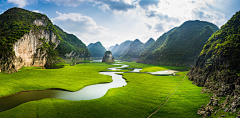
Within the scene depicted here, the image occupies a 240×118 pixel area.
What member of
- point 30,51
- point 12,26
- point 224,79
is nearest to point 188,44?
point 224,79

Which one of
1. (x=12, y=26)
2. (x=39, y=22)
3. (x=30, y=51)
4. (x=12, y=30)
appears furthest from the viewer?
(x=39, y=22)

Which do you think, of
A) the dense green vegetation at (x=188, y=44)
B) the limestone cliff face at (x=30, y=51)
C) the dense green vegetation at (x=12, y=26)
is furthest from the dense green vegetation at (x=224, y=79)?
the dense green vegetation at (x=12, y=26)

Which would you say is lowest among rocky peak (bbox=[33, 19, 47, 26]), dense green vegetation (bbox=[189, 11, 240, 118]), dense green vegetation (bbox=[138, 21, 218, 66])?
dense green vegetation (bbox=[189, 11, 240, 118])

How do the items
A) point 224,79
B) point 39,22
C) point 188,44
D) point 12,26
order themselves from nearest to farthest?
point 224,79 → point 12,26 → point 39,22 → point 188,44

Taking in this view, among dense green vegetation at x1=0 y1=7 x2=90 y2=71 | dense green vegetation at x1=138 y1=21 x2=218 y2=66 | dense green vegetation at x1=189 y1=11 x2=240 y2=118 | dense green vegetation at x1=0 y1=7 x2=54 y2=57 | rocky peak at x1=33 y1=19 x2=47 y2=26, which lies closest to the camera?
dense green vegetation at x1=189 y1=11 x2=240 y2=118

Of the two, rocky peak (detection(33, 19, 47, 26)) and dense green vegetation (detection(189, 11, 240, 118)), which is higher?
rocky peak (detection(33, 19, 47, 26))

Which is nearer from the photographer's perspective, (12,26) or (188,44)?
(12,26)

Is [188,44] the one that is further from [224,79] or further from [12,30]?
[12,30]

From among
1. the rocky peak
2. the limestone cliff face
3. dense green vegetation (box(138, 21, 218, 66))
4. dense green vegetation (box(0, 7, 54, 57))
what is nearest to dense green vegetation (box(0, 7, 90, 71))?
dense green vegetation (box(0, 7, 54, 57))

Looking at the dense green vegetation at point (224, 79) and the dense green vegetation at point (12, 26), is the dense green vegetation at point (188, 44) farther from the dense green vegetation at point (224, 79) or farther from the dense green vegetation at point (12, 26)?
the dense green vegetation at point (12, 26)

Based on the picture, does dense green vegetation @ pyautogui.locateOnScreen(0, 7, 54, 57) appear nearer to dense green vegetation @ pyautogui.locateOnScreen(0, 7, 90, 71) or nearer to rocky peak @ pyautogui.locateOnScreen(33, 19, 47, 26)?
dense green vegetation @ pyautogui.locateOnScreen(0, 7, 90, 71)
